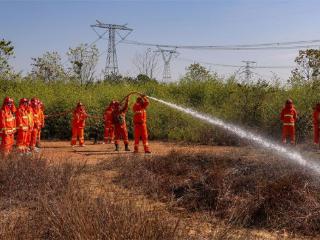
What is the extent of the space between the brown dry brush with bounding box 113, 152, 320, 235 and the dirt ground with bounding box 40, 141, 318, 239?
0.30 m

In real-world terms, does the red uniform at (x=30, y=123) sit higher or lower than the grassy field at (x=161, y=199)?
higher

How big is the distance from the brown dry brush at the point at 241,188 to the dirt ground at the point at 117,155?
0.30 meters

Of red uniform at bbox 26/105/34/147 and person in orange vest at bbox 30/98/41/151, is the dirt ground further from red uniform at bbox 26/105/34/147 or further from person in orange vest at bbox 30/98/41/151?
red uniform at bbox 26/105/34/147

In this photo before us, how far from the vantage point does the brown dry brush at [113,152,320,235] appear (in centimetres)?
769

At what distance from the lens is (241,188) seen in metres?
8.96

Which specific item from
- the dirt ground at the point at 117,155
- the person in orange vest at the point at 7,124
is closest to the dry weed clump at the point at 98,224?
the dirt ground at the point at 117,155

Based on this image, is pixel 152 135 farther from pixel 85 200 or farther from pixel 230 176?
pixel 85 200

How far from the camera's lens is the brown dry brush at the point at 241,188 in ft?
25.2

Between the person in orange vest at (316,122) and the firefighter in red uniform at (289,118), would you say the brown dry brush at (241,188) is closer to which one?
the firefighter in red uniform at (289,118)

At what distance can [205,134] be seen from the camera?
21.1m

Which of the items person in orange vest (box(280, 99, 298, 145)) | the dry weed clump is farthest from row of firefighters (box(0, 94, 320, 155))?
the dry weed clump

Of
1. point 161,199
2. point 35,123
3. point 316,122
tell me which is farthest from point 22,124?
point 316,122

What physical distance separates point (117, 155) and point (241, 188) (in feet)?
19.8

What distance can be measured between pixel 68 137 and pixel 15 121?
8310mm
